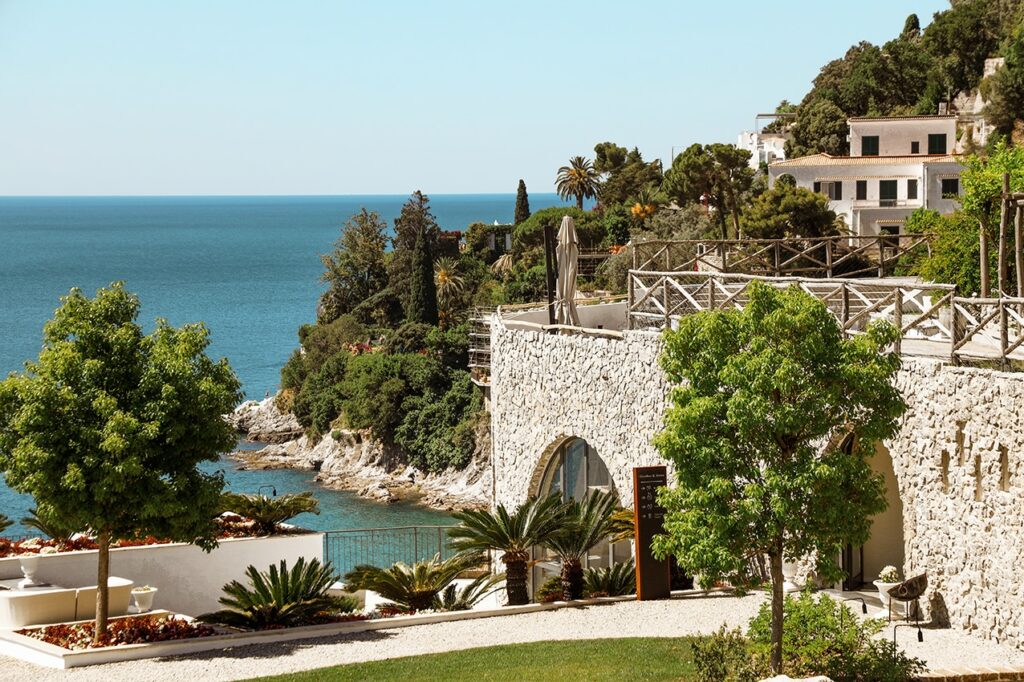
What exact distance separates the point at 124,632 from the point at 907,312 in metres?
13.6

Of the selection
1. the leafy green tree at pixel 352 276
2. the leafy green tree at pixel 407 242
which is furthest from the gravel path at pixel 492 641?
the leafy green tree at pixel 352 276

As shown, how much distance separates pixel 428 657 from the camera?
15.1 meters

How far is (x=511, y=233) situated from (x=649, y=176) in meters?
13.6

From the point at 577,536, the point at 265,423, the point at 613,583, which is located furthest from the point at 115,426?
the point at 265,423

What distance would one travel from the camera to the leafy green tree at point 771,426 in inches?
481

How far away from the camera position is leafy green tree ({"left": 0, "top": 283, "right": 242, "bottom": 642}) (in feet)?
50.1

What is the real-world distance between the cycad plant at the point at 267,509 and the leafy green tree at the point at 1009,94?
167ft

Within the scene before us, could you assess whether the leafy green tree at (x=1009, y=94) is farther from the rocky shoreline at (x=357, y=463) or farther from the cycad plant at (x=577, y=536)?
the cycad plant at (x=577, y=536)

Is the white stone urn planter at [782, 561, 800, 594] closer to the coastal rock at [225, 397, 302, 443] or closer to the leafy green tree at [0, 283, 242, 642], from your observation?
the leafy green tree at [0, 283, 242, 642]

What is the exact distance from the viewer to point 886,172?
59.7 m

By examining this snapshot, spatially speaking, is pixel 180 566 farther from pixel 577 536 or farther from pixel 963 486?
pixel 963 486

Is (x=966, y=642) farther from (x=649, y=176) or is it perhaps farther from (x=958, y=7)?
(x=649, y=176)

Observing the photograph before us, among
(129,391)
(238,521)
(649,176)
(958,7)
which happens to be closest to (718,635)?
(129,391)

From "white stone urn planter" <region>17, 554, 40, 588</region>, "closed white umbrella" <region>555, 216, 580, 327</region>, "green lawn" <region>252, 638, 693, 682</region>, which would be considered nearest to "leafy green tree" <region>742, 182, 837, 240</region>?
"closed white umbrella" <region>555, 216, 580, 327</region>
